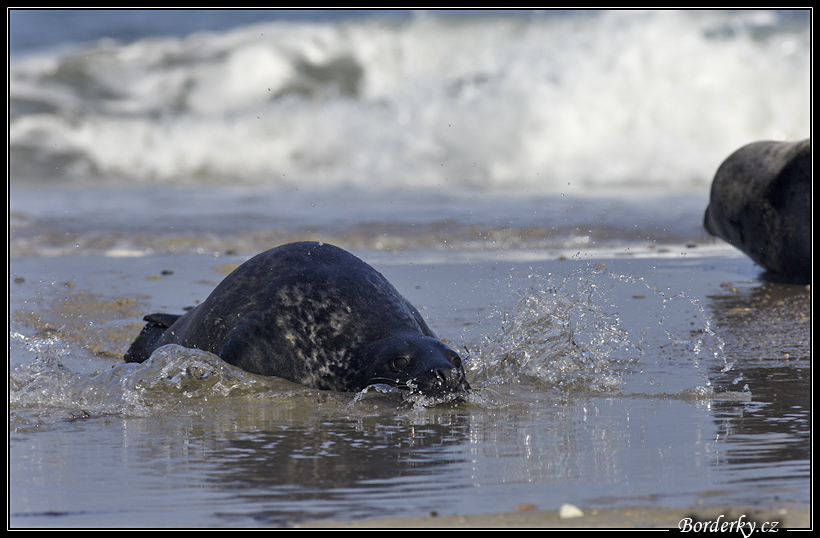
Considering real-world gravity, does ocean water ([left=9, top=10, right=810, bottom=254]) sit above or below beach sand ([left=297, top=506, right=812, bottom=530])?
above

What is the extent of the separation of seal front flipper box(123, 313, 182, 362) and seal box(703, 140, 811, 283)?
195 inches

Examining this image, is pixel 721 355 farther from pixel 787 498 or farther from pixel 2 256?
pixel 2 256

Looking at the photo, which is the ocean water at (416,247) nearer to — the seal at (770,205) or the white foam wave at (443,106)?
the white foam wave at (443,106)

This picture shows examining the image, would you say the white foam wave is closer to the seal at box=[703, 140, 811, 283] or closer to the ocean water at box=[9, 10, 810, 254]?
the ocean water at box=[9, 10, 810, 254]

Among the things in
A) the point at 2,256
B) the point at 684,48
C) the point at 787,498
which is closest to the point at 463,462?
the point at 787,498

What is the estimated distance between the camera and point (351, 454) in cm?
339

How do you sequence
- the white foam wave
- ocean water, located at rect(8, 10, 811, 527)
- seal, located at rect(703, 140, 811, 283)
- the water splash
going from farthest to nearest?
the white foam wave, seal, located at rect(703, 140, 811, 283), the water splash, ocean water, located at rect(8, 10, 811, 527)

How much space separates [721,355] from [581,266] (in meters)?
2.53

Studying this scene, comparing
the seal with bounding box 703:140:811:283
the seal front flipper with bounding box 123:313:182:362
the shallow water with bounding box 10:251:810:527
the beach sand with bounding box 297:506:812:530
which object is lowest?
the beach sand with bounding box 297:506:812:530

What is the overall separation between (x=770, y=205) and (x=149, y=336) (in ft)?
16.9

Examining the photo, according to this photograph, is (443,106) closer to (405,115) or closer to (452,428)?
(405,115)

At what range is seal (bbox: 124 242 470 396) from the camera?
4.19 m

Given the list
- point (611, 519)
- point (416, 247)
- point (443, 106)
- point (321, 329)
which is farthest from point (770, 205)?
point (443, 106)

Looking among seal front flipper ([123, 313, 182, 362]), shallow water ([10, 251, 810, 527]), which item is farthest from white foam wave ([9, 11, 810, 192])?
seal front flipper ([123, 313, 182, 362])
